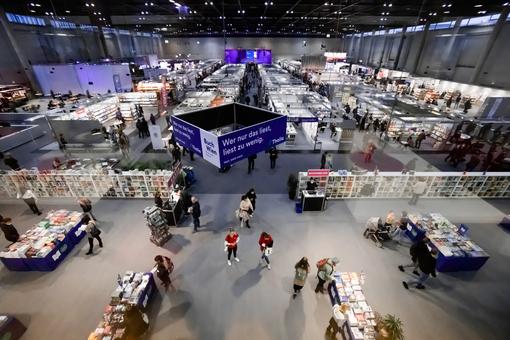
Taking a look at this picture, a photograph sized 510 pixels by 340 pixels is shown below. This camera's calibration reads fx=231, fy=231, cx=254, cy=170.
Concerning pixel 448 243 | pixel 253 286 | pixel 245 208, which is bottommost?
pixel 253 286

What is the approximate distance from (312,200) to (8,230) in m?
8.59

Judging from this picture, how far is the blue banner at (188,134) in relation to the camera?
3.95 m

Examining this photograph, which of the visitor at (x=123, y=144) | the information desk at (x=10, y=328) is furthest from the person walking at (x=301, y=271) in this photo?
the visitor at (x=123, y=144)

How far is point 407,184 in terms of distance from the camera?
27.4 ft

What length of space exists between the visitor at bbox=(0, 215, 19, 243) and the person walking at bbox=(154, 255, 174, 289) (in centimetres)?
436

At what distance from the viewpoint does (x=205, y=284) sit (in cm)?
546

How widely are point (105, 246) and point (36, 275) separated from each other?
1530 mm

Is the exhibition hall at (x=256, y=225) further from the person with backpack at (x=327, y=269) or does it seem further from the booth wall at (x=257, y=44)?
the booth wall at (x=257, y=44)

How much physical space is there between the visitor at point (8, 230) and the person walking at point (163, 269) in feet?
14.3

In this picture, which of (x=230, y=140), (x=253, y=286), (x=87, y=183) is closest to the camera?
(x=230, y=140)

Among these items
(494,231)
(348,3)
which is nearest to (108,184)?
(494,231)

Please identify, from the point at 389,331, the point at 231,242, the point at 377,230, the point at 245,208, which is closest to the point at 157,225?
the point at 231,242

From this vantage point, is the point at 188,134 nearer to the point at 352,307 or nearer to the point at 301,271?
the point at 301,271

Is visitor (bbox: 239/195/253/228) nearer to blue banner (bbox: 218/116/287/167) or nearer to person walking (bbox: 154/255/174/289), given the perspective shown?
person walking (bbox: 154/255/174/289)
